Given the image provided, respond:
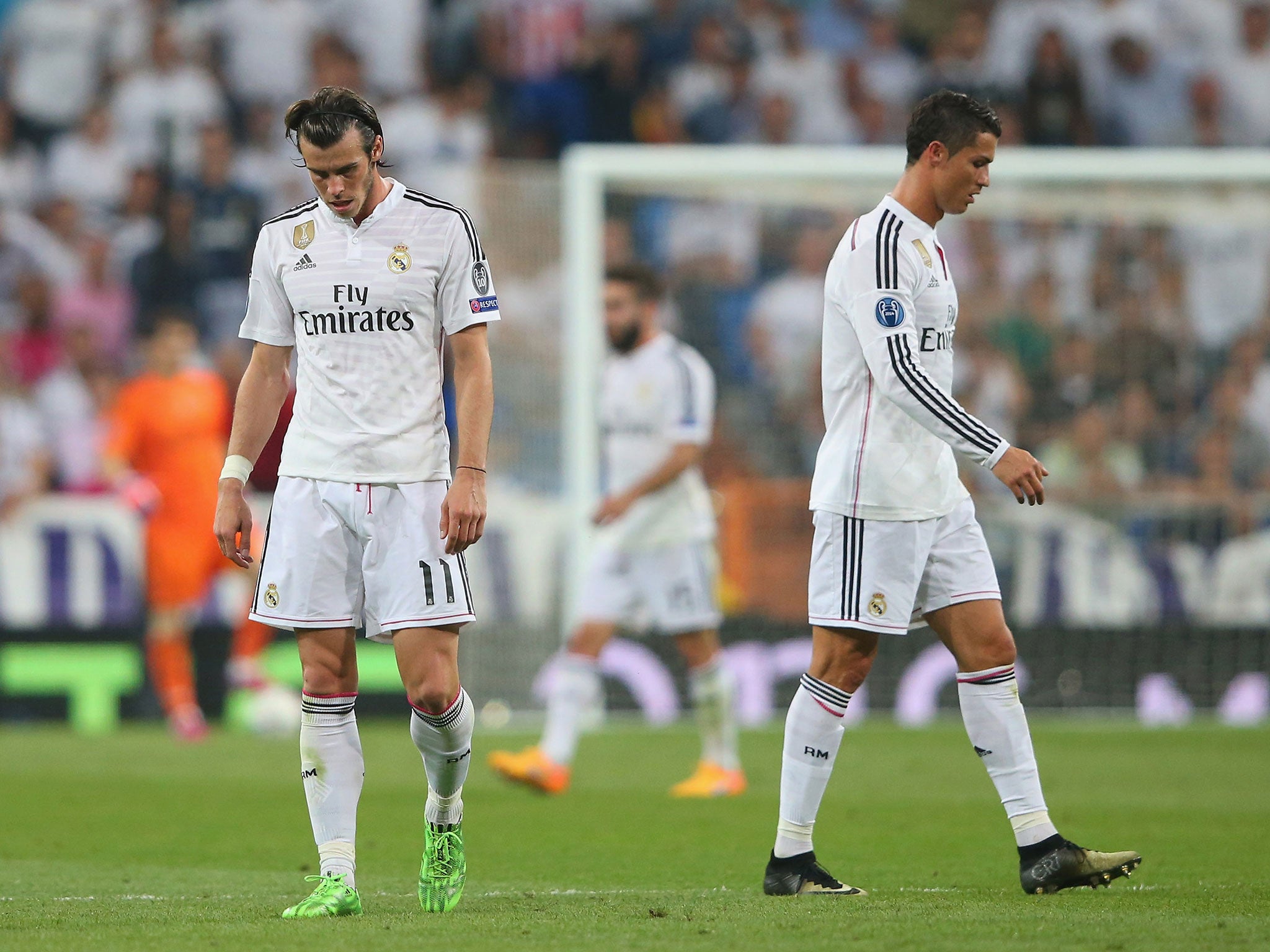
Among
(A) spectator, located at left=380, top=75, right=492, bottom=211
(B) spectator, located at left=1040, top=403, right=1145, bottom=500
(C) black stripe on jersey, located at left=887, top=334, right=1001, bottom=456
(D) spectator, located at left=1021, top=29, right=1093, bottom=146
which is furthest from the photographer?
(D) spectator, located at left=1021, top=29, right=1093, bottom=146

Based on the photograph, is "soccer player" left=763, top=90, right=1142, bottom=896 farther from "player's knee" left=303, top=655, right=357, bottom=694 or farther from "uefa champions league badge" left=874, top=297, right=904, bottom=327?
"player's knee" left=303, top=655, right=357, bottom=694

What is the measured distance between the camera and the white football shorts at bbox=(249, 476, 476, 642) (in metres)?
5.13

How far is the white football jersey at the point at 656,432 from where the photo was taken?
31.0ft

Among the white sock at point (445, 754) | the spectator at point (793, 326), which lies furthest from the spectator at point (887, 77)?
the white sock at point (445, 754)

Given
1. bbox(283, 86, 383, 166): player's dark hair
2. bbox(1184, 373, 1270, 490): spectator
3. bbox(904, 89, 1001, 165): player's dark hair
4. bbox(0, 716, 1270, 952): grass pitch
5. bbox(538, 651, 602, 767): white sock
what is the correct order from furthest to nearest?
1. bbox(1184, 373, 1270, 490): spectator
2. bbox(538, 651, 602, 767): white sock
3. bbox(904, 89, 1001, 165): player's dark hair
4. bbox(283, 86, 383, 166): player's dark hair
5. bbox(0, 716, 1270, 952): grass pitch

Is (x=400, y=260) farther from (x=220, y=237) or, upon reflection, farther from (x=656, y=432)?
(x=220, y=237)

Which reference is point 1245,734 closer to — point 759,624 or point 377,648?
point 759,624

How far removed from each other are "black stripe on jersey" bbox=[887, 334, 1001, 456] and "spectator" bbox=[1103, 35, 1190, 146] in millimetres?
11738

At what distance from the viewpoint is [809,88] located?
16766 mm

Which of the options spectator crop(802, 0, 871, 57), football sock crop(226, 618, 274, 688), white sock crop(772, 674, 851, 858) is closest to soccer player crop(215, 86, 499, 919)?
white sock crop(772, 674, 851, 858)

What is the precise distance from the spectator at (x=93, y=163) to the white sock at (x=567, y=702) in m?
8.12

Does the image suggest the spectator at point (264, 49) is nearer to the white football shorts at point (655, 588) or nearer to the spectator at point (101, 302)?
the spectator at point (101, 302)

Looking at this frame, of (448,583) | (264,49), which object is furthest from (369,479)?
(264,49)

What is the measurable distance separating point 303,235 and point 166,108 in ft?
37.3
